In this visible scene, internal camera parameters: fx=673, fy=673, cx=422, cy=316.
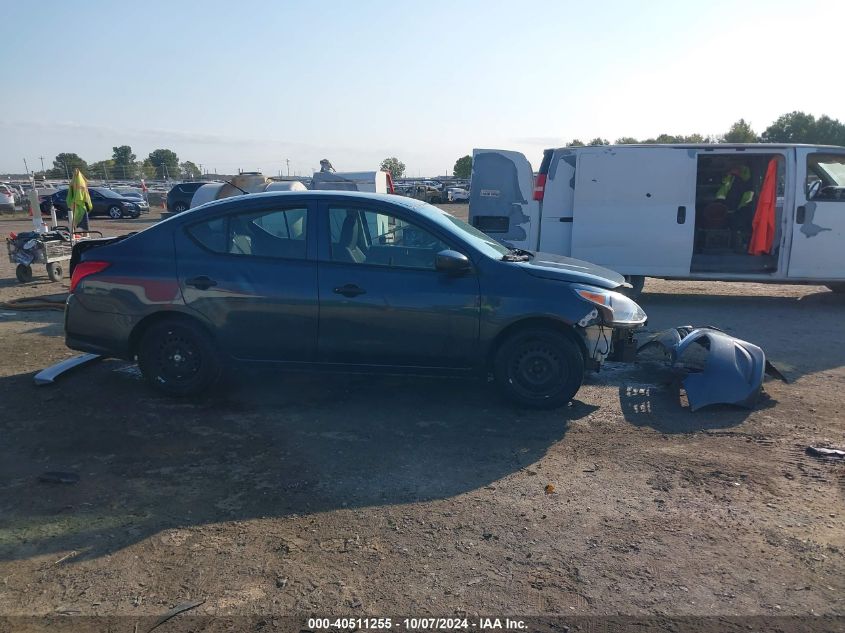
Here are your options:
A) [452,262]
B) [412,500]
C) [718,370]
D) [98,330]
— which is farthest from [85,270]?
[718,370]

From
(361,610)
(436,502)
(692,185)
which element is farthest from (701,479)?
(692,185)

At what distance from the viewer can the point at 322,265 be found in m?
5.50

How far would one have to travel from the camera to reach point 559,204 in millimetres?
10242

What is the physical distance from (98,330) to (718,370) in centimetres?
527

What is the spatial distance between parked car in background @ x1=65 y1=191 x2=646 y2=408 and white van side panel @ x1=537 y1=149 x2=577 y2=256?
15.4 ft

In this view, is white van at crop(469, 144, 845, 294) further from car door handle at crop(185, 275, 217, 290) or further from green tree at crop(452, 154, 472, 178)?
green tree at crop(452, 154, 472, 178)

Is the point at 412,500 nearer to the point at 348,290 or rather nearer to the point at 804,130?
the point at 348,290

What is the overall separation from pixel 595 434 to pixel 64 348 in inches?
231

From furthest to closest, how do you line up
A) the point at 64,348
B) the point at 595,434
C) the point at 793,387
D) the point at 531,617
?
the point at 64,348, the point at 793,387, the point at 595,434, the point at 531,617

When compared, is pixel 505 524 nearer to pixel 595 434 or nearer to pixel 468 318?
pixel 595 434

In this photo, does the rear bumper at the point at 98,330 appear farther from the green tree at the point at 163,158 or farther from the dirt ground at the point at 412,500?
the green tree at the point at 163,158

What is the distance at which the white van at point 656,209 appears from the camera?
968cm

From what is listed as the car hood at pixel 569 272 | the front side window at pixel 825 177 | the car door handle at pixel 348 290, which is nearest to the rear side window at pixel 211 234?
the car door handle at pixel 348 290

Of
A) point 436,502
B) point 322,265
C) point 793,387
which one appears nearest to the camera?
point 436,502
